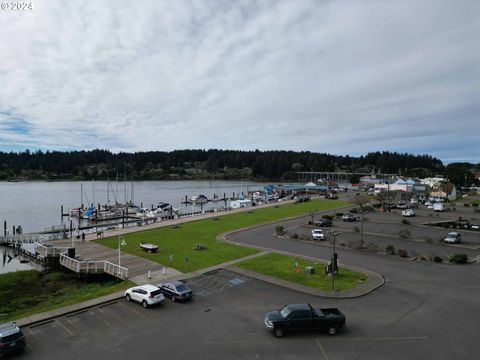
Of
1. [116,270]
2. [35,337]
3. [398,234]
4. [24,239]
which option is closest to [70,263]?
[116,270]

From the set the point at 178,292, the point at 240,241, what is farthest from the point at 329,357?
the point at 240,241

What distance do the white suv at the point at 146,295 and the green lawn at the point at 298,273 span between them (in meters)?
10.9

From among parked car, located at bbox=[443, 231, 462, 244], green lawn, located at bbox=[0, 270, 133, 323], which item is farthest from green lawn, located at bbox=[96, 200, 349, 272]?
parked car, located at bbox=[443, 231, 462, 244]

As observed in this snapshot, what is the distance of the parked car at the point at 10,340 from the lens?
16875mm

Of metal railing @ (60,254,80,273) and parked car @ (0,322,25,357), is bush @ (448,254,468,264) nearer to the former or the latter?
parked car @ (0,322,25,357)

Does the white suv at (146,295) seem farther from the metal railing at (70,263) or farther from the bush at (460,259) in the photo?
the bush at (460,259)

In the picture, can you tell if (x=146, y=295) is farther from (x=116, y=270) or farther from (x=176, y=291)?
(x=116, y=270)

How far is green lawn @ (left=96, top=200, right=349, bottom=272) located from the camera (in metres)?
36.9

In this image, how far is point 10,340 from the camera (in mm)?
17141

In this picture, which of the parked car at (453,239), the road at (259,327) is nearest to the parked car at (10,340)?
the road at (259,327)

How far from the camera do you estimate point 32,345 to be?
61.2 feet

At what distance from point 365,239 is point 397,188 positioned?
65.7 meters

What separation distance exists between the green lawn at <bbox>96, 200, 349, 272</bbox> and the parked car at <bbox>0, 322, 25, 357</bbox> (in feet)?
54.1

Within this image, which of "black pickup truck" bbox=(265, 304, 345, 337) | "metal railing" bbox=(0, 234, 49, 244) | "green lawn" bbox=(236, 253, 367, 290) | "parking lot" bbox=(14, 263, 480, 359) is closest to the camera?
"parking lot" bbox=(14, 263, 480, 359)
